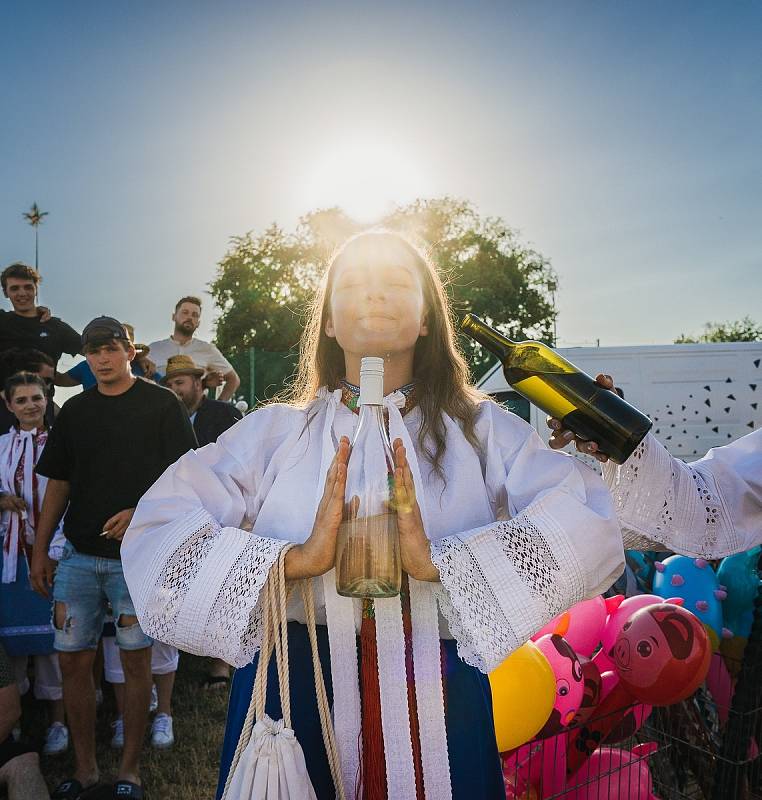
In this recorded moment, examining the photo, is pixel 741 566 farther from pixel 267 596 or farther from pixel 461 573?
pixel 267 596

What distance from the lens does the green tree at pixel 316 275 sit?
69.4 ft

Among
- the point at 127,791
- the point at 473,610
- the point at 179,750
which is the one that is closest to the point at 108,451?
the point at 127,791

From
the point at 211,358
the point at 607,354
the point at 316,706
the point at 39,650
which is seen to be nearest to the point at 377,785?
the point at 316,706

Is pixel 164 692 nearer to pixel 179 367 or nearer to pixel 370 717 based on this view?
pixel 179 367

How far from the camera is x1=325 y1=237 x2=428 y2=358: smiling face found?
5.12 feet

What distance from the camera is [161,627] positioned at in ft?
4.31

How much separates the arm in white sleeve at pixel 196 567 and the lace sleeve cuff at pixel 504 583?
13.3 inches

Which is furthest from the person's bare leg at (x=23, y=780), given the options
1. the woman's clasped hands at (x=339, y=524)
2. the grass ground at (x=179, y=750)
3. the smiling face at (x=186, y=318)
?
the smiling face at (x=186, y=318)

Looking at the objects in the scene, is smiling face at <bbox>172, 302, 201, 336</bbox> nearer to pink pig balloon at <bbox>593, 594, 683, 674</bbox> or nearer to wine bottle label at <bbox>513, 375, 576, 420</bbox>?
pink pig balloon at <bbox>593, 594, 683, 674</bbox>

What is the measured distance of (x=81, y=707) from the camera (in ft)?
10.7

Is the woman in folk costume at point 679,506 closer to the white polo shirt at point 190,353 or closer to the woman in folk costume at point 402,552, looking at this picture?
the woman in folk costume at point 402,552

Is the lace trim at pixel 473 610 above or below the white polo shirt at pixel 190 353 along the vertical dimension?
below

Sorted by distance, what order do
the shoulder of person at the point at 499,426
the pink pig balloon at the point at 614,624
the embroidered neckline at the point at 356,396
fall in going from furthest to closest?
the pink pig balloon at the point at 614,624 → the embroidered neckline at the point at 356,396 → the shoulder of person at the point at 499,426

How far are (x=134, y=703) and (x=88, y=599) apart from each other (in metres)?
0.52
